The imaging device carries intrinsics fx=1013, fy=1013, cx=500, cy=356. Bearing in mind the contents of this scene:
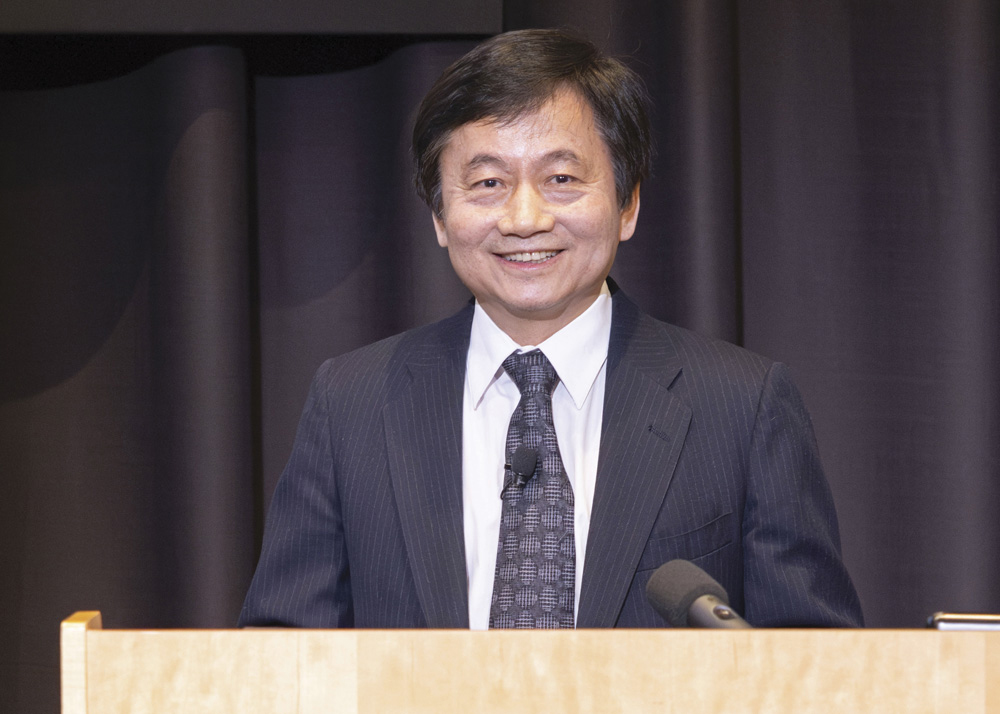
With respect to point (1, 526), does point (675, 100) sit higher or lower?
higher

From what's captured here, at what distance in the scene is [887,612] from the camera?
7.01 feet

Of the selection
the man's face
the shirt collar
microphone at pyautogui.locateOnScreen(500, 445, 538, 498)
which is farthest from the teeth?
microphone at pyautogui.locateOnScreen(500, 445, 538, 498)

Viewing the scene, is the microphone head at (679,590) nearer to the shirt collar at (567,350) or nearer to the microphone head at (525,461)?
the microphone head at (525,461)

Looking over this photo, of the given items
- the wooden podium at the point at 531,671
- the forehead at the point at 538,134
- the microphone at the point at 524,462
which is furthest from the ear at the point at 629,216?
the wooden podium at the point at 531,671

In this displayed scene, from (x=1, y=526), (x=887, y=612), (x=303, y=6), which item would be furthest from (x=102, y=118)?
(x=887, y=612)

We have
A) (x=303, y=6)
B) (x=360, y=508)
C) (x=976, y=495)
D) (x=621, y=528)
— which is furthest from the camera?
(x=976, y=495)

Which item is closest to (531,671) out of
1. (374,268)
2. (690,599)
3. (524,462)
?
(690,599)

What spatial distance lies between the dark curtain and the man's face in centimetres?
71

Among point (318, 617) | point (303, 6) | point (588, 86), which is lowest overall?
point (318, 617)

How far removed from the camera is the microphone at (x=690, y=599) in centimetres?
75

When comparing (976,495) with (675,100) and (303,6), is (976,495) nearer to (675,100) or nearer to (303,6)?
(675,100)

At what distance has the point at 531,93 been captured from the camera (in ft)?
4.49

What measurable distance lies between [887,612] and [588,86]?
1.36 m

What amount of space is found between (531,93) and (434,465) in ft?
1.71
